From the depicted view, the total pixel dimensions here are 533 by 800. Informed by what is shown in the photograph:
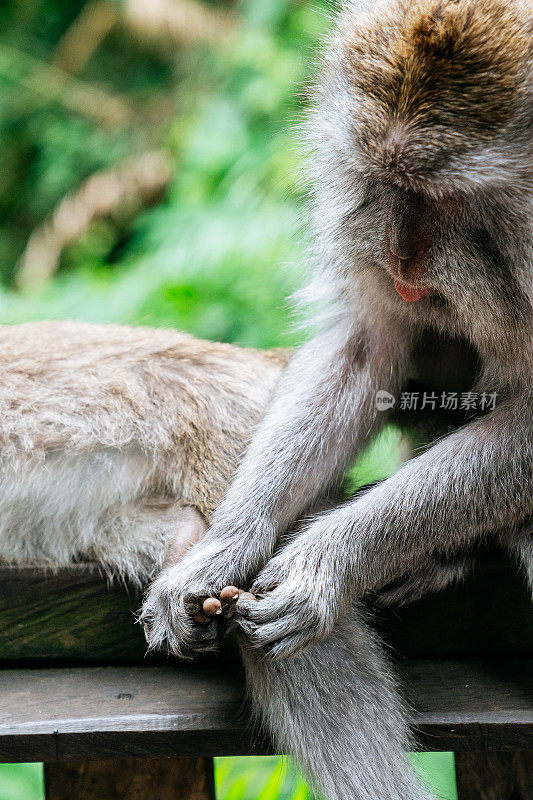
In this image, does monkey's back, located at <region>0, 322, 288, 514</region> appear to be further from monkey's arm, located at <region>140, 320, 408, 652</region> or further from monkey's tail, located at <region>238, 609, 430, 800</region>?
monkey's tail, located at <region>238, 609, 430, 800</region>

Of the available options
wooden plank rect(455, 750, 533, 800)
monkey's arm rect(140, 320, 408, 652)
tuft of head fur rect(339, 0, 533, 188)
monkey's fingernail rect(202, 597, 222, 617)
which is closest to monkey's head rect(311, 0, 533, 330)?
tuft of head fur rect(339, 0, 533, 188)

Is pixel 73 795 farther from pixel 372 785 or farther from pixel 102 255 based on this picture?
pixel 102 255

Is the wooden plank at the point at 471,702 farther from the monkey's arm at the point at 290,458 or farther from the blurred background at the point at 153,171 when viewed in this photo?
the blurred background at the point at 153,171

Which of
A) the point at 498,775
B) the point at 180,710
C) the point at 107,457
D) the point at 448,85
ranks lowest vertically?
the point at 498,775

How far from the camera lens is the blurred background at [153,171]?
523 centimetres

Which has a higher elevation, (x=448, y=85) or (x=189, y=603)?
(x=448, y=85)

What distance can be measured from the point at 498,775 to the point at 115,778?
1.04 m

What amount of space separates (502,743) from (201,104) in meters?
6.60

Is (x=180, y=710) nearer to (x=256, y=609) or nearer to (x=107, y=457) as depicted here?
(x=256, y=609)

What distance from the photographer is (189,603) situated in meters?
2.01

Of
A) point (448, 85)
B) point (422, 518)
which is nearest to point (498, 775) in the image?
point (422, 518)

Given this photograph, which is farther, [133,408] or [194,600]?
[133,408]

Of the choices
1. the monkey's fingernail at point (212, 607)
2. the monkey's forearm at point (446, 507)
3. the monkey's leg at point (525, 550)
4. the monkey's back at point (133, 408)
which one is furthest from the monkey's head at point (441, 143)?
the monkey's fingernail at point (212, 607)

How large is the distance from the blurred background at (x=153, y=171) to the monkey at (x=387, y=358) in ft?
1.73
